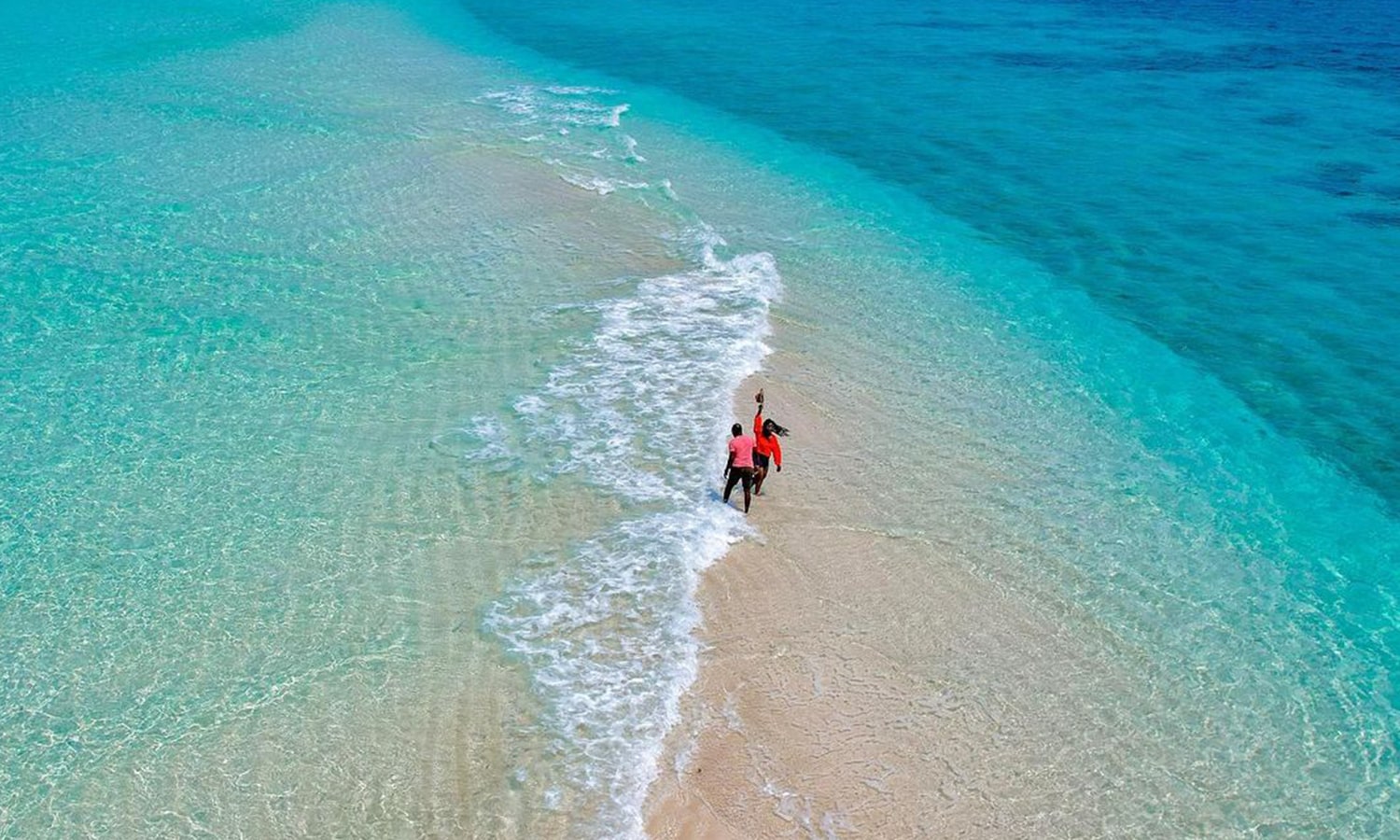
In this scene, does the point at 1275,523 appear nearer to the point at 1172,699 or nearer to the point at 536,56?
the point at 1172,699

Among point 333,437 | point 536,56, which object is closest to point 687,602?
point 333,437

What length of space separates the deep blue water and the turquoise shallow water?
0.21m

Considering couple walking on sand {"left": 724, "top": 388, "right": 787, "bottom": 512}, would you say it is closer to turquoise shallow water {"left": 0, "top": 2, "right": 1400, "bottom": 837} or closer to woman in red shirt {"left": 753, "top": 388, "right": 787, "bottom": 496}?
woman in red shirt {"left": 753, "top": 388, "right": 787, "bottom": 496}

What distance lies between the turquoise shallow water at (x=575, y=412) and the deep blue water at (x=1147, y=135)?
0.21m

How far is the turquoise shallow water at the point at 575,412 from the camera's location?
477 inches

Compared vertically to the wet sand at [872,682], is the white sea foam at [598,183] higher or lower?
higher

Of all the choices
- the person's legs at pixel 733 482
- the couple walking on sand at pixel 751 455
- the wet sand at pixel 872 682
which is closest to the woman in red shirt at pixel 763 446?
the couple walking on sand at pixel 751 455

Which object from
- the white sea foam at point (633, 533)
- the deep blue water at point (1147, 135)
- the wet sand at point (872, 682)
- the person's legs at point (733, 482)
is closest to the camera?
the wet sand at point (872, 682)

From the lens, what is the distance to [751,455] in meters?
15.4

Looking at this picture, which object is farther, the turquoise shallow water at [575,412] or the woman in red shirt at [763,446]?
the woman in red shirt at [763,446]

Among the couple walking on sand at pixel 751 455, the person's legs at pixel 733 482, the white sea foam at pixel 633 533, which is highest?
the couple walking on sand at pixel 751 455

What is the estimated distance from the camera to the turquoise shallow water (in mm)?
12109

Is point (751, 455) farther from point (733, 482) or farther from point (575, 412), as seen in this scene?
point (575, 412)

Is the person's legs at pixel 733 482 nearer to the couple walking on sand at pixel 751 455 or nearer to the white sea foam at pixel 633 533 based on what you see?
the couple walking on sand at pixel 751 455
